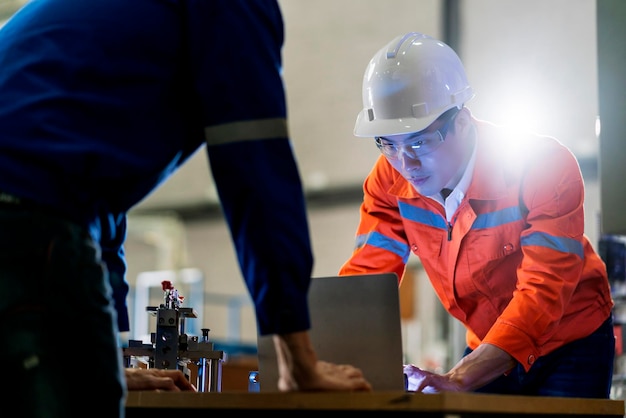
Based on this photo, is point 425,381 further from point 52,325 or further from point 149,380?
point 52,325

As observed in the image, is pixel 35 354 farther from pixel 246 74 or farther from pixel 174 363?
pixel 174 363

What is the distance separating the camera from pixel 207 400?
5.33 feet

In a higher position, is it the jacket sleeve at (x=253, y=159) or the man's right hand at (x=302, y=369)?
the jacket sleeve at (x=253, y=159)

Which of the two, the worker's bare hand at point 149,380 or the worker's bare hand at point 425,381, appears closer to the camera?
the worker's bare hand at point 149,380

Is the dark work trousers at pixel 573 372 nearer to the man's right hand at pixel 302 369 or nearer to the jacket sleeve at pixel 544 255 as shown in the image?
the jacket sleeve at pixel 544 255

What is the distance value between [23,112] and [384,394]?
2.50 ft

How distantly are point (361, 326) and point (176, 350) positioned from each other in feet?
1.73

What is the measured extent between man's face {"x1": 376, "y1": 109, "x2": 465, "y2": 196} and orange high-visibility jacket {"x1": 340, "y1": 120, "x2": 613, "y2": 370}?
0.25 feet

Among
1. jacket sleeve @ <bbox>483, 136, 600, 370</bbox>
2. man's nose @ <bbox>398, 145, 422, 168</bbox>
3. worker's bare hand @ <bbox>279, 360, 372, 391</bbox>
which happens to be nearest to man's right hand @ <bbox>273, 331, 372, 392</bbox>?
worker's bare hand @ <bbox>279, 360, 372, 391</bbox>

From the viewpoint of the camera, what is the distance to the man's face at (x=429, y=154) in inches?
102

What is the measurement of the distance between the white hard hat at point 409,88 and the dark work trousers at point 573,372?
80 cm

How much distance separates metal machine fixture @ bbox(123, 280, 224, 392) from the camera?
7.07ft

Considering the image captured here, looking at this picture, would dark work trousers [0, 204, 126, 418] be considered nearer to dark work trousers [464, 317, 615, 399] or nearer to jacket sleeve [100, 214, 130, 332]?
jacket sleeve [100, 214, 130, 332]

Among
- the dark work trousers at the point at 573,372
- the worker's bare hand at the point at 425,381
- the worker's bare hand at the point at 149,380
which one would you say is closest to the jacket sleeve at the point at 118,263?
the worker's bare hand at the point at 149,380
